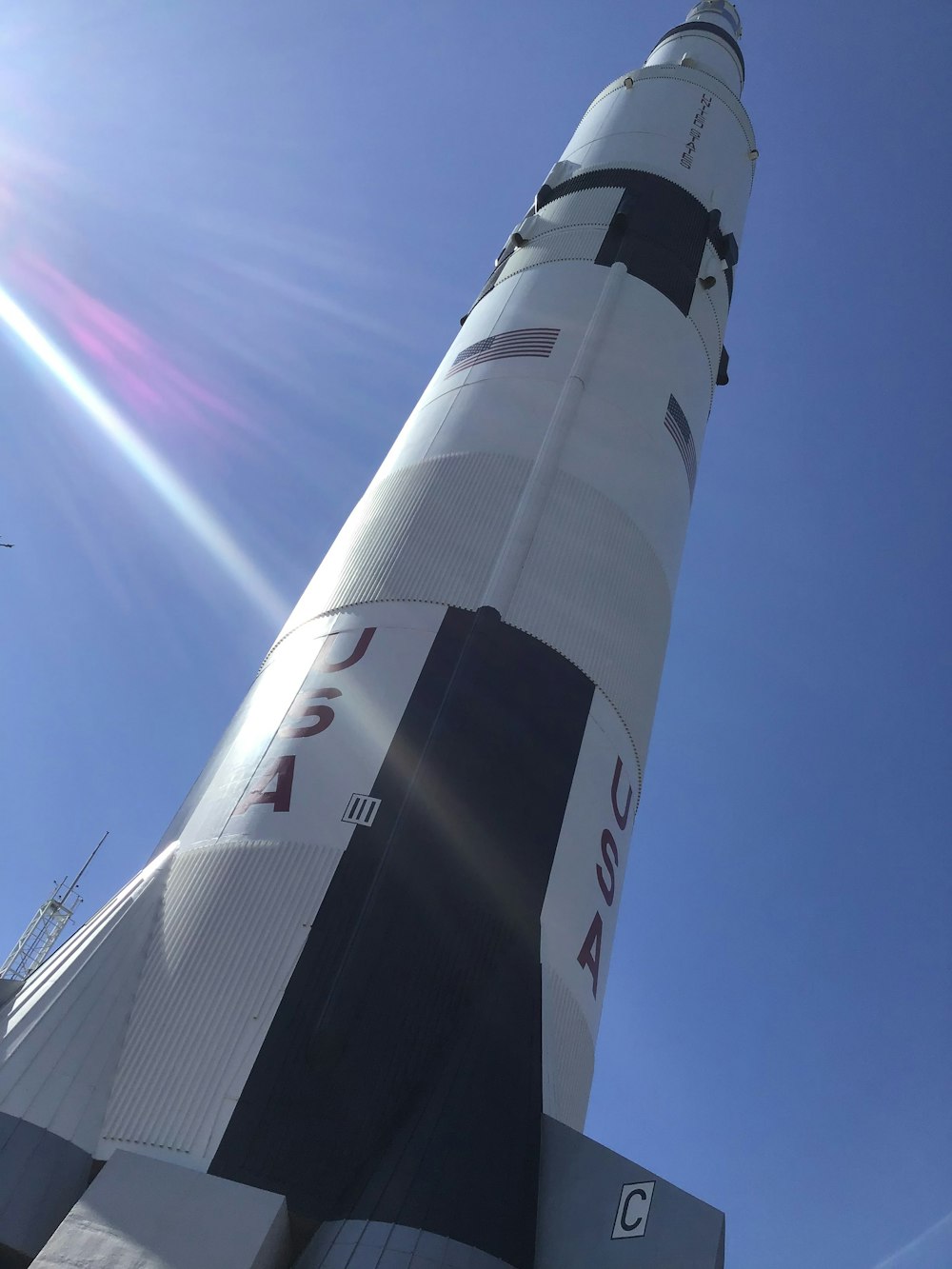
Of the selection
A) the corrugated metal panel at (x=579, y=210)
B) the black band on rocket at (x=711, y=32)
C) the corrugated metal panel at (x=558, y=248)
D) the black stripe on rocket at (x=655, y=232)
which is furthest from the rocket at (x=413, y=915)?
the black band on rocket at (x=711, y=32)

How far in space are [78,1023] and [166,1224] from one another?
1.91m

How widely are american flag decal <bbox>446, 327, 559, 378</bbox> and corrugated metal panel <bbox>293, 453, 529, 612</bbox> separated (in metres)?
2.39

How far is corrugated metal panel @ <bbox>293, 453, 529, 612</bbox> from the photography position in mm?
11266

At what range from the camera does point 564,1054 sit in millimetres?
9117

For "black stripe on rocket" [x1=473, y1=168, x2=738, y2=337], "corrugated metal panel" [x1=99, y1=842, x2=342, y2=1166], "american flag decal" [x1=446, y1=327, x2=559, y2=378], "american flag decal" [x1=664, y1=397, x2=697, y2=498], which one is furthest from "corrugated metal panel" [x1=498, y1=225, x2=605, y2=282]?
"corrugated metal panel" [x1=99, y1=842, x2=342, y2=1166]

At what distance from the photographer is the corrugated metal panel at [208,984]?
7496mm

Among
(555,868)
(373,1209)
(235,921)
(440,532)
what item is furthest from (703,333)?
(373,1209)

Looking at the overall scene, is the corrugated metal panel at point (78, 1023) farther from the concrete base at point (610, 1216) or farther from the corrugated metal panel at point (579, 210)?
the corrugated metal panel at point (579, 210)

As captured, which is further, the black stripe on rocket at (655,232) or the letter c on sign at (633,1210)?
the black stripe on rocket at (655,232)

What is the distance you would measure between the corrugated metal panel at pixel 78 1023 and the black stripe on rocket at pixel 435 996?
Answer: 1243mm

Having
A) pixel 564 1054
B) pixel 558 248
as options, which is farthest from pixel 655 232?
pixel 564 1054

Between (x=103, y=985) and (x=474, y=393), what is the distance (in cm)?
854

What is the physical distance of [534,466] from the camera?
1241 cm

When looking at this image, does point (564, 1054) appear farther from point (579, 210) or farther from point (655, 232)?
point (579, 210)
